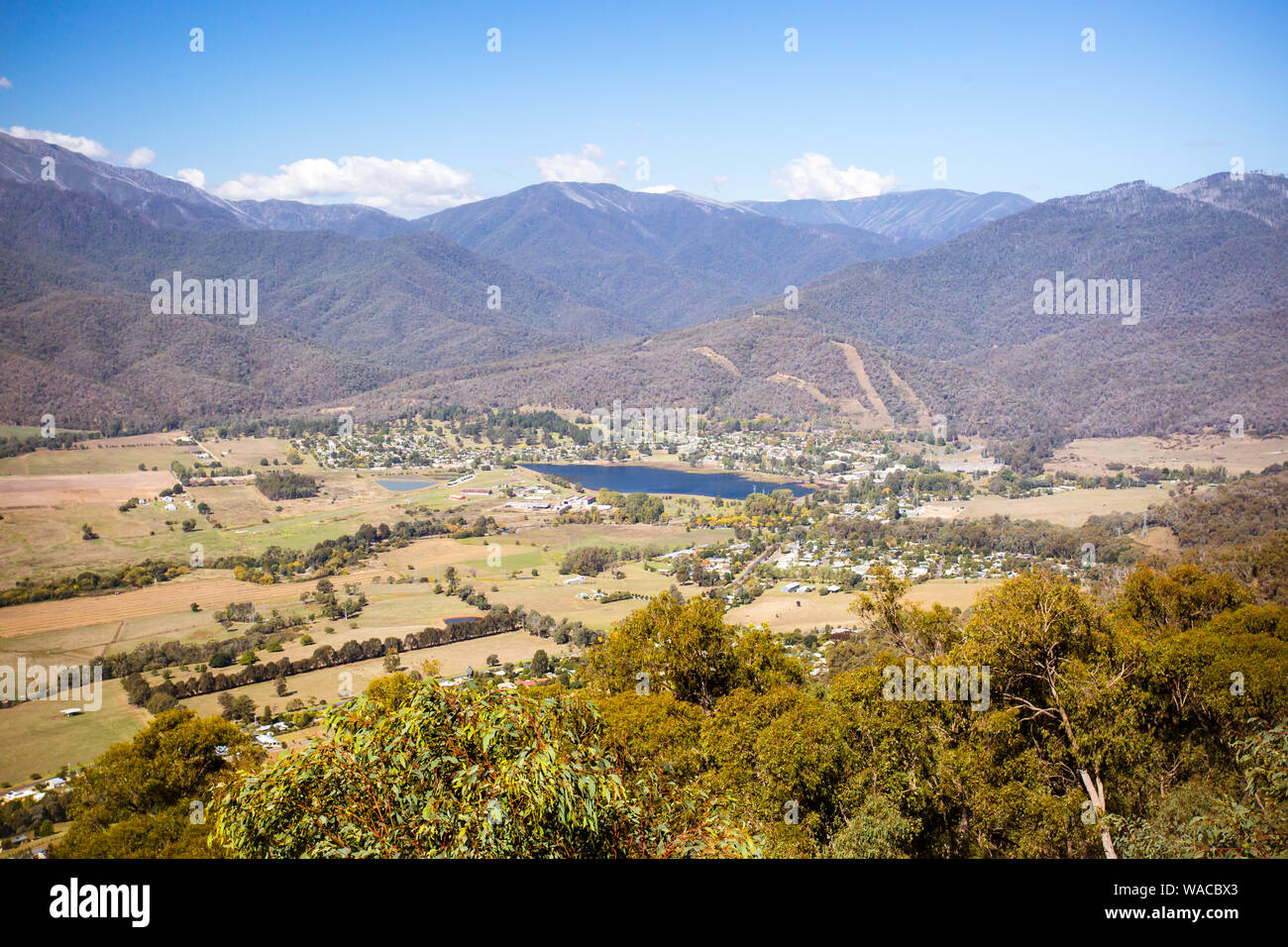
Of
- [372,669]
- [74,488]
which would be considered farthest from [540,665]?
[74,488]

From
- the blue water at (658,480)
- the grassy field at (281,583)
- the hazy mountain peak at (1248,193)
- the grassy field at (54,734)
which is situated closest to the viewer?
the grassy field at (54,734)

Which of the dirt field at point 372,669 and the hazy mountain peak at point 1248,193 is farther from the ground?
the hazy mountain peak at point 1248,193

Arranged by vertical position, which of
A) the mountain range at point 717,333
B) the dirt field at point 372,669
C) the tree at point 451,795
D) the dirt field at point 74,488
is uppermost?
the mountain range at point 717,333

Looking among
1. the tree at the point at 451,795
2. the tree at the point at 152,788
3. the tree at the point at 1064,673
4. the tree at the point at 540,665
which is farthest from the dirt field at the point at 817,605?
the tree at the point at 451,795

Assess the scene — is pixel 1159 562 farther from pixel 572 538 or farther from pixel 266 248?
pixel 266 248

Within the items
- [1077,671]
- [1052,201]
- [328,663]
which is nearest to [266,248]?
[1052,201]

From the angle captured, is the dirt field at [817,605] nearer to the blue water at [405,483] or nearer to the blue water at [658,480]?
the blue water at [658,480]
